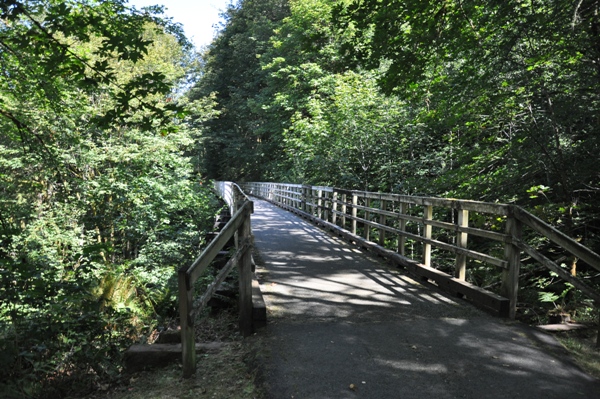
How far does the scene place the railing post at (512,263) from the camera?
177 inches

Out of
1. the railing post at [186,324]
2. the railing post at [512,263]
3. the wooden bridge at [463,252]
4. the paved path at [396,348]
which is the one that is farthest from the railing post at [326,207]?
the railing post at [186,324]

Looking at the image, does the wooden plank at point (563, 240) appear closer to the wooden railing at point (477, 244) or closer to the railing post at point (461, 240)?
the wooden railing at point (477, 244)

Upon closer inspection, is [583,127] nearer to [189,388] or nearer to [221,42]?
[189,388]

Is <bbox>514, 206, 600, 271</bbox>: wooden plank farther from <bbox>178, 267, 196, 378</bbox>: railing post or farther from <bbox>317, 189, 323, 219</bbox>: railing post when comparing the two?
<bbox>317, 189, 323, 219</bbox>: railing post

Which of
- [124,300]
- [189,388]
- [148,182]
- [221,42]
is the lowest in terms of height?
[124,300]

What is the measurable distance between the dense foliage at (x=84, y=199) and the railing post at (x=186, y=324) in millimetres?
1165

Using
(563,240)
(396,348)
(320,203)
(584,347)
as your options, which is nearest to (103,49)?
(396,348)

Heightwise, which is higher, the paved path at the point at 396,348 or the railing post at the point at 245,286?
the railing post at the point at 245,286

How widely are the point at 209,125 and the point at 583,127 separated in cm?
3731

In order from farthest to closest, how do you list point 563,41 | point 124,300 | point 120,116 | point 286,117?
point 286,117
point 124,300
point 120,116
point 563,41

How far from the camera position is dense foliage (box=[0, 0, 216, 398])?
15.5ft

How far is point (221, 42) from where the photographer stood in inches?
1609

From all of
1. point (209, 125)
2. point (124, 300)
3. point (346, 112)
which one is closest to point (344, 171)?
point (346, 112)

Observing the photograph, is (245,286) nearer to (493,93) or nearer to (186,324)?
(186,324)
